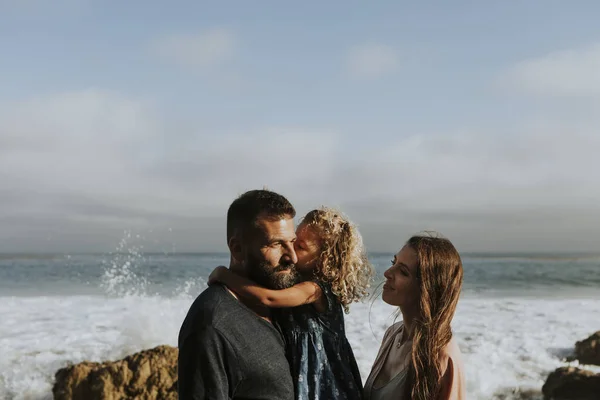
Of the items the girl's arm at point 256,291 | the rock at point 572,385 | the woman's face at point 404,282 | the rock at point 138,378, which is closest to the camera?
the girl's arm at point 256,291

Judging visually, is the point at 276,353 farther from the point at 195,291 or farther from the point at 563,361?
the point at 195,291

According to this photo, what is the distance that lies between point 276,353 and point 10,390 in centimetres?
807

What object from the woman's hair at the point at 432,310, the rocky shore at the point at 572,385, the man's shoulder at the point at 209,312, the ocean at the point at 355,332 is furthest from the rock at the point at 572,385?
the man's shoulder at the point at 209,312

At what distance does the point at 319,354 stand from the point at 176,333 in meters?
10.0

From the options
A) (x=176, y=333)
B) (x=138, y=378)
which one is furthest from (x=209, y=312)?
(x=176, y=333)

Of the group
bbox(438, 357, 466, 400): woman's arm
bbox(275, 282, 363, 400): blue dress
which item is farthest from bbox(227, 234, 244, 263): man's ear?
bbox(438, 357, 466, 400): woman's arm

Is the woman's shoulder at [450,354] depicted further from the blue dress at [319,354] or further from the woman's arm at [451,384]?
the blue dress at [319,354]

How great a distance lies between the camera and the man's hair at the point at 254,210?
3.15m

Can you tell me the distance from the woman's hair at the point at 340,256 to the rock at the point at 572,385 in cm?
586

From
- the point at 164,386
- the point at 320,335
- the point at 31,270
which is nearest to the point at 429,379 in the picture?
the point at 320,335

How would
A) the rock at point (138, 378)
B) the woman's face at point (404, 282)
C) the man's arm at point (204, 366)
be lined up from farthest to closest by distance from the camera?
the rock at point (138, 378)
the woman's face at point (404, 282)
the man's arm at point (204, 366)

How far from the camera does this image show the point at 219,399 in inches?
111

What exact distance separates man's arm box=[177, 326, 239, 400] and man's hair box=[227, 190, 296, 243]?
516 mm

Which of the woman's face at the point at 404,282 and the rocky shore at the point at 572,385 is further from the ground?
the woman's face at the point at 404,282
